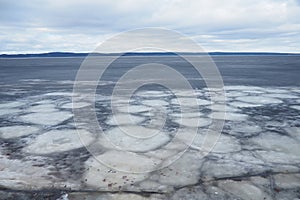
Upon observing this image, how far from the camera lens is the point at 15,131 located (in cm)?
623

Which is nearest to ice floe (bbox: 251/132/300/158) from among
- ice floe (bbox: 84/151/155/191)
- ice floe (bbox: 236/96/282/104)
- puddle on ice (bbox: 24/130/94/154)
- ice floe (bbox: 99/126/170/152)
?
ice floe (bbox: 99/126/170/152)

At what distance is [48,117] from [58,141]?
6.97 ft

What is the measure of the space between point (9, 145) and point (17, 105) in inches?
166

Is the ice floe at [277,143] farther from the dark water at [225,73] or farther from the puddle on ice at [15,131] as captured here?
the dark water at [225,73]

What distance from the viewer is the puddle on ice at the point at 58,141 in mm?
5156

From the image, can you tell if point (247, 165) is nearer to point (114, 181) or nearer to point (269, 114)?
point (114, 181)

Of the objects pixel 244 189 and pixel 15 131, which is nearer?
pixel 244 189

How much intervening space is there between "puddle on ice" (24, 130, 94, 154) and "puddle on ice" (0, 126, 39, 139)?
42cm

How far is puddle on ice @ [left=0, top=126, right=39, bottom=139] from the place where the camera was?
19.6ft

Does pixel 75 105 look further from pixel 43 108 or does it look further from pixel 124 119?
pixel 124 119

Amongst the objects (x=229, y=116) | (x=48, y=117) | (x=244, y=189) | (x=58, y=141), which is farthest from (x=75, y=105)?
(x=244, y=189)

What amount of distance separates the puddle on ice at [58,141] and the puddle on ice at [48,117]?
0.88 meters

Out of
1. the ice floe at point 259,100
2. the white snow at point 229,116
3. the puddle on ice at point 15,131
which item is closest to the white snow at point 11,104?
the puddle on ice at point 15,131

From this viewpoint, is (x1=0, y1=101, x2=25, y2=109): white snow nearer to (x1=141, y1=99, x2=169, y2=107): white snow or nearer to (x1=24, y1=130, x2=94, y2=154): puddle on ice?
(x1=24, y1=130, x2=94, y2=154): puddle on ice
